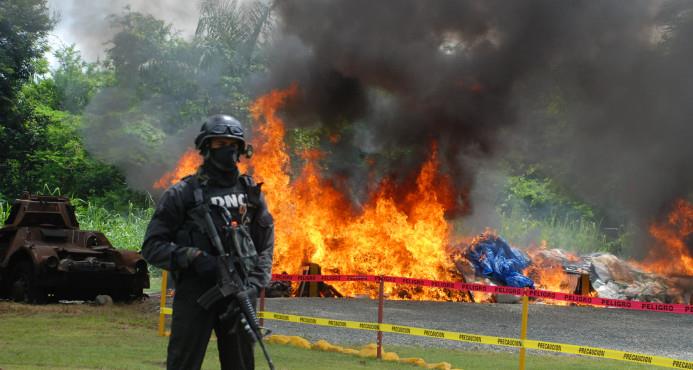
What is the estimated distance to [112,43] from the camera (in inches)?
1320

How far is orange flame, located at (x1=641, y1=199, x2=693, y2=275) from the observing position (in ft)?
69.9

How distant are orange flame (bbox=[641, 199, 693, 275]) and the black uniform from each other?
56.0 feet

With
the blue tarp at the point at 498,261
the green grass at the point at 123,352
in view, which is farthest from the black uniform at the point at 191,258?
the blue tarp at the point at 498,261

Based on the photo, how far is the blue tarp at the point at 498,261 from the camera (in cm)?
1929

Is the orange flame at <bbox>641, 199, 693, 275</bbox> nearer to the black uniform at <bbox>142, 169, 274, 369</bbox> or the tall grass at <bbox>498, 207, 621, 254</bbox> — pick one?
the tall grass at <bbox>498, 207, 621, 254</bbox>

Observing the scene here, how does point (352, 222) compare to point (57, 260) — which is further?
point (352, 222)

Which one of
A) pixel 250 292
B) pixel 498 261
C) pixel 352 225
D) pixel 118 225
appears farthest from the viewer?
pixel 118 225

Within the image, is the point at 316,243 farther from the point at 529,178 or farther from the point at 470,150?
the point at 529,178

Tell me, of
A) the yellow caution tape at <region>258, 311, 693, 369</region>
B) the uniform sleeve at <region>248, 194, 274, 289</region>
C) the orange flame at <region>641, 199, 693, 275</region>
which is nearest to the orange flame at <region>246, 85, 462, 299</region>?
the orange flame at <region>641, 199, 693, 275</region>

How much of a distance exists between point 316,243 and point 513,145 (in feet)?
22.8

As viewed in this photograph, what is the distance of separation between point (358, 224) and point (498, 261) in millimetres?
3170

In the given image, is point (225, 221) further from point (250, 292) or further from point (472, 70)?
point (472, 70)

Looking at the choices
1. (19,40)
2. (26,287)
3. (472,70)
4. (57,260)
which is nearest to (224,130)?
(57,260)

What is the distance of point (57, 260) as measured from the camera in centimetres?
1539
